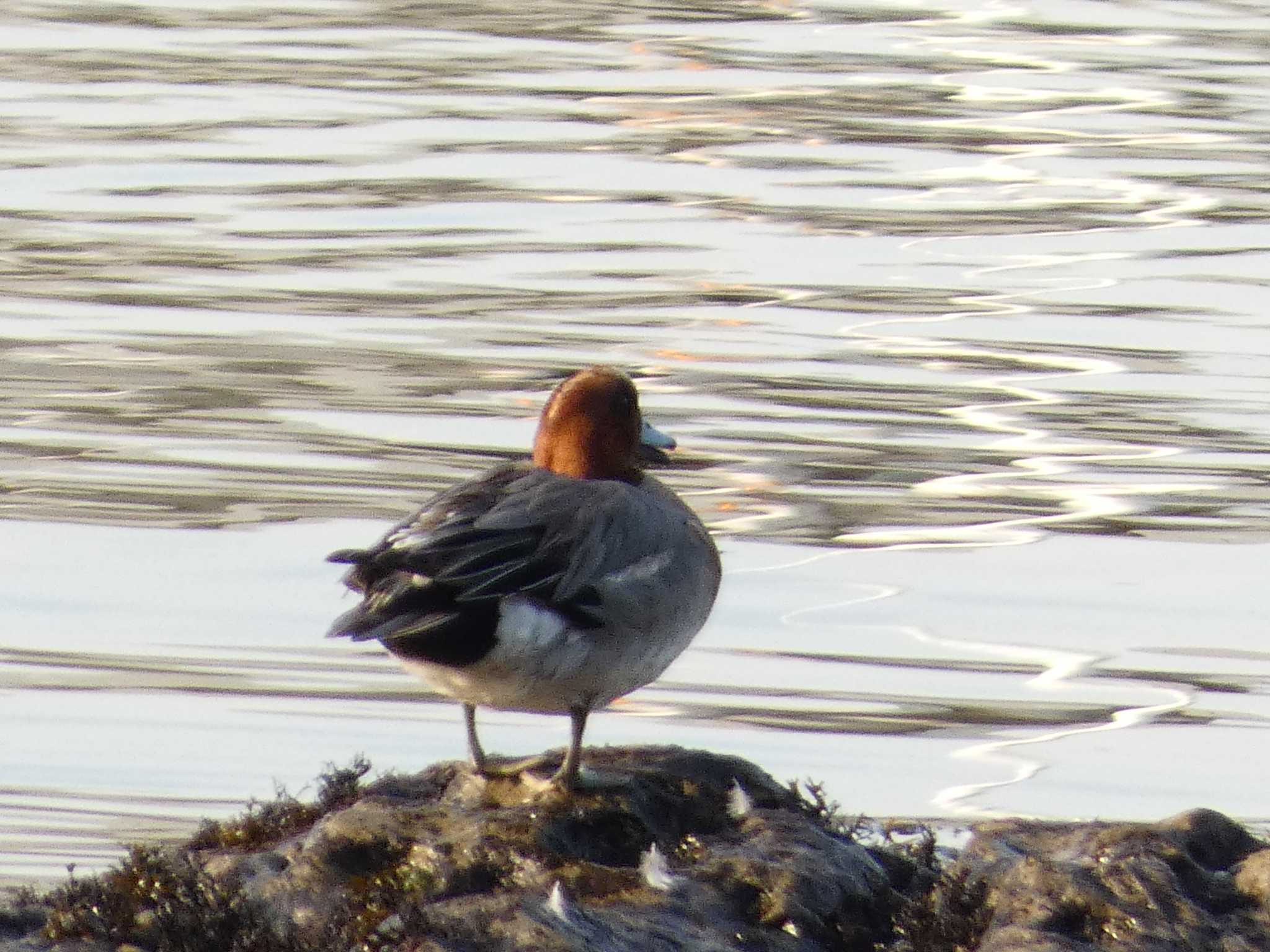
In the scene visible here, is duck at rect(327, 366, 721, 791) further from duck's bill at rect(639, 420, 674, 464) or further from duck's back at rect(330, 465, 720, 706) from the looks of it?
duck's bill at rect(639, 420, 674, 464)

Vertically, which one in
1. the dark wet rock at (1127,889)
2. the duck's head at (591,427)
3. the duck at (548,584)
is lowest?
the dark wet rock at (1127,889)

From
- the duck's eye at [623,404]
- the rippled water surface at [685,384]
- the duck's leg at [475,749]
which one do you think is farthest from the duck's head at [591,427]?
the rippled water surface at [685,384]

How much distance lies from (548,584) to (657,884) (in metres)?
0.71

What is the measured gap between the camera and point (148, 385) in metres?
12.2

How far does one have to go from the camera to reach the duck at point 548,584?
17.1 feet

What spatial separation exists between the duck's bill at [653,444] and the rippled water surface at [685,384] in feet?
6.07

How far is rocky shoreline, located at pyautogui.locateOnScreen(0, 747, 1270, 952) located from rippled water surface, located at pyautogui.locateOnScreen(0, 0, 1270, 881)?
1.65m

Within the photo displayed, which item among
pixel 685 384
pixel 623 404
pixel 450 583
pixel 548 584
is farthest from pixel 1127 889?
pixel 685 384

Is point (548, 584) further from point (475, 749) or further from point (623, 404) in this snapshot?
point (623, 404)

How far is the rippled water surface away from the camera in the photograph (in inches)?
324

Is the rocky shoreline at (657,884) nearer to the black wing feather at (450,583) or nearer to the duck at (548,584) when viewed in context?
the duck at (548,584)

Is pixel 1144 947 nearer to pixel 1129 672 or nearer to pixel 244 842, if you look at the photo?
pixel 244 842

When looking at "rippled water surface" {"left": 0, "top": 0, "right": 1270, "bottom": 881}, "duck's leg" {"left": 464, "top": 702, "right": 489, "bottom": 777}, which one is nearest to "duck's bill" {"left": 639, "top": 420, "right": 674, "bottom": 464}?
"duck's leg" {"left": 464, "top": 702, "right": 489, "bottom": 777}

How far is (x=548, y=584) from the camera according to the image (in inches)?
210
